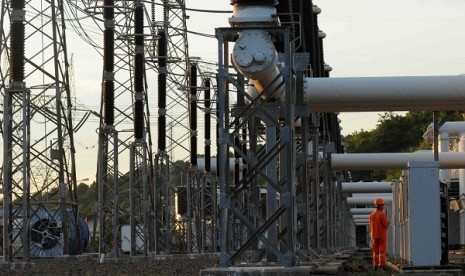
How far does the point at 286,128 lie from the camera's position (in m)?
18.0

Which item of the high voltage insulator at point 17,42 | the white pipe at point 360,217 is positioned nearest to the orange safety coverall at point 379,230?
the high voltage insulator at point 17,42

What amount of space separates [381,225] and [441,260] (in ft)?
12.9

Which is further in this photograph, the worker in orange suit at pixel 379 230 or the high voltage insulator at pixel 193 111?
the high voltage insulator at pixel 193 111

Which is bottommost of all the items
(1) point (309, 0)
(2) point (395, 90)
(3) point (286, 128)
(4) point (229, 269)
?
(4) point (229, 269)

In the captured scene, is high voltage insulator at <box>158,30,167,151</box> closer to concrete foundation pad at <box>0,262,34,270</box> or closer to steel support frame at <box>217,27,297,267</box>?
concrete foundation pad at <box>0,262,34,270</box>

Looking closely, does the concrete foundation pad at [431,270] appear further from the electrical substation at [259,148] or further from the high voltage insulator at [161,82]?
the high voltage insulator at [161,82]

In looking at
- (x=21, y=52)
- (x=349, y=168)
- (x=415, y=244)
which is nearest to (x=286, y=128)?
(x=415, y=244)

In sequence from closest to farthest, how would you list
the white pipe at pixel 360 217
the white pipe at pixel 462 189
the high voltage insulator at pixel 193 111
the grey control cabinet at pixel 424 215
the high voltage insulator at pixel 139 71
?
the grey control cabinet at pixel 424 215 < the high voltage insulator at pixel 139 71 < the white pipe at pixel 462 189 < the high voltage insulator at pixel 193 111 < the white pipe at pixel 360 217

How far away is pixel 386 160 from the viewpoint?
2016 inches

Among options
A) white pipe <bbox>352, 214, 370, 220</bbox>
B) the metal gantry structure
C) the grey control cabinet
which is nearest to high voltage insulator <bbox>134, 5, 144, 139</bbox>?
the metal gantry structure

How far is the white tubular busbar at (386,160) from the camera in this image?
47.4m

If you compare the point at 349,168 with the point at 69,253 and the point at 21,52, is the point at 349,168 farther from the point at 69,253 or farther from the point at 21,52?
the point at 21,52

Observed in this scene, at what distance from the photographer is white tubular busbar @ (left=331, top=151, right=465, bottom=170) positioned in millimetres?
47406

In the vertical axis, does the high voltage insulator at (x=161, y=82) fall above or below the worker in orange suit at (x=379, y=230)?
above
